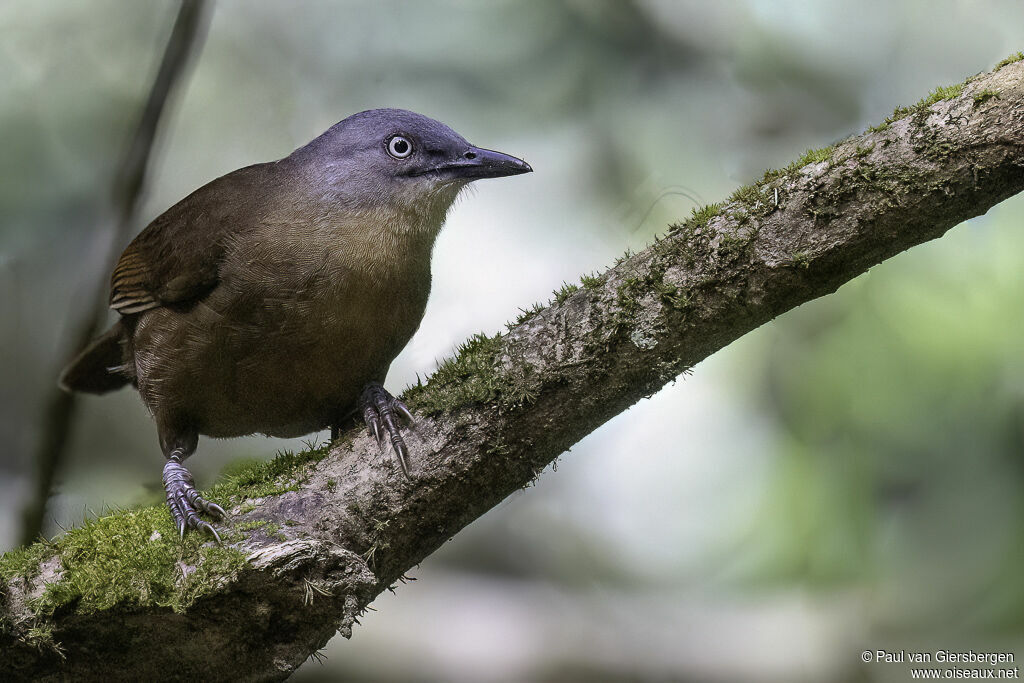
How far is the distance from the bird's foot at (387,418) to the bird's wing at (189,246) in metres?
0.72

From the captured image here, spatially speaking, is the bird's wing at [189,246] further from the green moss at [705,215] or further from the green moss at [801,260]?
the green moss at [801,260]

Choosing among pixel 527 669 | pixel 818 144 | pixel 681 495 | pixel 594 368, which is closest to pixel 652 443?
pixel 681 495

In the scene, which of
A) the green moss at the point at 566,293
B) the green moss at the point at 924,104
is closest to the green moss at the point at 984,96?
the green moss at the point at 924,104

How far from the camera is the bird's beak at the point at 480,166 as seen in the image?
3.01 meters

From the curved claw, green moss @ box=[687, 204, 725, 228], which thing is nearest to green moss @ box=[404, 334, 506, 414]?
the curved claw

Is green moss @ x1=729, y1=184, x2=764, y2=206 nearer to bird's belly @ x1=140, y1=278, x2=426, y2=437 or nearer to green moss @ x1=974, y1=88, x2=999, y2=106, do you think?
green moss @ x1=974, y1=88, x2=999, y2=106

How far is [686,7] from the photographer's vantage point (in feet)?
13.4

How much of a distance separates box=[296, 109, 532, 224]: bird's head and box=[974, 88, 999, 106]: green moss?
1469 mm

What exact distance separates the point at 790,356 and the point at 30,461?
391cm

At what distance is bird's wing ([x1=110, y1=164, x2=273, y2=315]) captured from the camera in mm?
2840

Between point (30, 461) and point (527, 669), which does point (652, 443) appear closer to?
point (527, 669)

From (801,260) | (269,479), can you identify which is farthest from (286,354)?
(801,260)

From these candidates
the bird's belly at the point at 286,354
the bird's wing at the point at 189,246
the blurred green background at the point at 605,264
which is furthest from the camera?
the blurred green background at the point at 605,264

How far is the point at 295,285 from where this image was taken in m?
2.70
